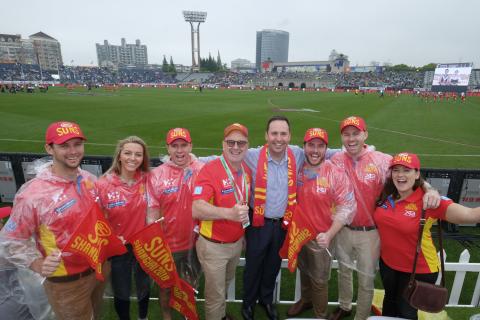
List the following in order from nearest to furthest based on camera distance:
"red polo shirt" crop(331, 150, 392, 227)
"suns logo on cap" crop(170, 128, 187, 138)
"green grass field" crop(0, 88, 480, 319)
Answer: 1. "red polo shirt" crop(331, 150, 392, 227)
2. "suns logo on cap" crop(170, 128, 187, 138)
3. "green grass field" crop(0, 88, 480, 319)

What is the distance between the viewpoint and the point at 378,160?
11.5 ft

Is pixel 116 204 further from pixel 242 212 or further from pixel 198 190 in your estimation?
pixel 242 212

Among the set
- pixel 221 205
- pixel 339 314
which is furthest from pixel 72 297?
pixel 339 314

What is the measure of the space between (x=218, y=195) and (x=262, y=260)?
105 centimetres

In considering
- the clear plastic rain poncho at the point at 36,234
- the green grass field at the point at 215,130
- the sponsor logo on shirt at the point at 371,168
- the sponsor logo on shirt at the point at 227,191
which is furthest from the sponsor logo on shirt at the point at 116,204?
the green grass field at the point at 215,130

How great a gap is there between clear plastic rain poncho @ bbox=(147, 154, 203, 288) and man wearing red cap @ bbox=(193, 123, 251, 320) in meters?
0.31

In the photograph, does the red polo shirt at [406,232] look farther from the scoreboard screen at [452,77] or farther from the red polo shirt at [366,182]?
the scoreboard screen at [452,77]

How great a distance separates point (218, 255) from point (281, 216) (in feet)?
2.65

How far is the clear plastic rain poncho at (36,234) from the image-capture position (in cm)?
252

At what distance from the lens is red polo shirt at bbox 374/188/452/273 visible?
2951mm

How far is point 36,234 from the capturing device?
8.66 ft

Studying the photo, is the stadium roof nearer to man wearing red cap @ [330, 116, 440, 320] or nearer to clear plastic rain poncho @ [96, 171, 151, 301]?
clear plastic rain poncho @ [96, 171, 151, 301]

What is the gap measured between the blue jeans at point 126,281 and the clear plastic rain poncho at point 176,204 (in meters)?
0.43

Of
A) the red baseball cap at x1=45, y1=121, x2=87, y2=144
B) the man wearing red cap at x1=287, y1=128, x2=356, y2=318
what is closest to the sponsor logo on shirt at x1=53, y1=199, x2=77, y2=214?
the red baseball cap at x1=45, y1=121, x2=87, y2=144
